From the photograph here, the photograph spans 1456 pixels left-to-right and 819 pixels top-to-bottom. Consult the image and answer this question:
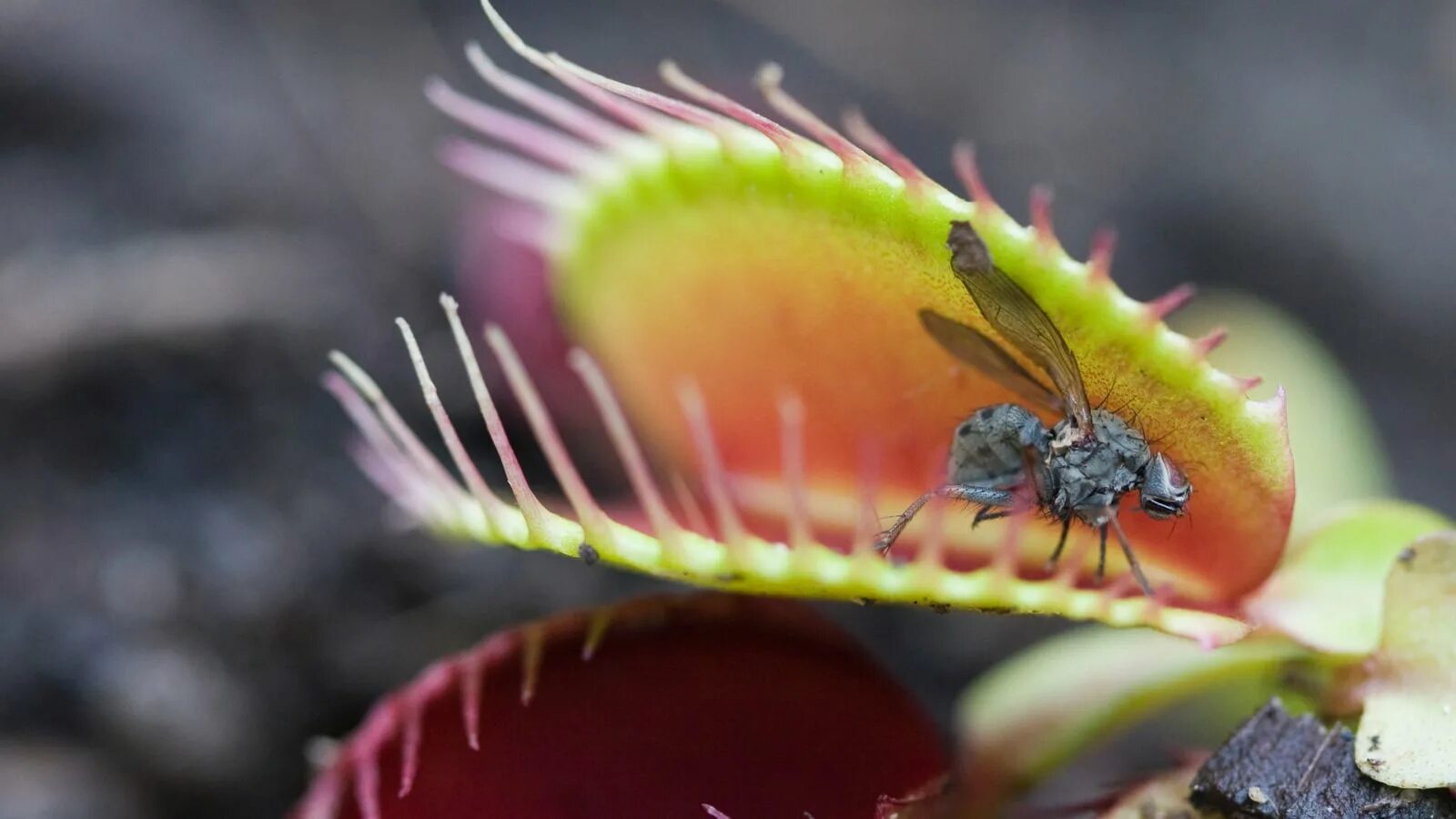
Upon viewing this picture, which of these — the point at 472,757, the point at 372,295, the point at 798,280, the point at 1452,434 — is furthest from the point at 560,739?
the point at 1452,434

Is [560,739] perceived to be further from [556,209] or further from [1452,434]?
[1452,434]

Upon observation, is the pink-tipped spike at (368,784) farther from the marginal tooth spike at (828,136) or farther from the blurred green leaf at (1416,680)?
the blurred green leaf at (1416,680)

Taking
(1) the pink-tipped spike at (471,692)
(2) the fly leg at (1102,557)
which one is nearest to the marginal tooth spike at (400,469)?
(1) the pink-tipped spike at (471,692)

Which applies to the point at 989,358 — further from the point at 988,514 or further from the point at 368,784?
the point at 368,784

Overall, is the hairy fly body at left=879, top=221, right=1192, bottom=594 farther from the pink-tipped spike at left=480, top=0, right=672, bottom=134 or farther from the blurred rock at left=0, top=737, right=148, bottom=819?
the blurred rock at left=0, top=737, right=148, bottom=819

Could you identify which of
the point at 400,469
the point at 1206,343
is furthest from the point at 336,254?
the point at 1206,343

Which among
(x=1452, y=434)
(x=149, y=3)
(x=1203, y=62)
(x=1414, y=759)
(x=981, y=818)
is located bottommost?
(x=981, y=818)

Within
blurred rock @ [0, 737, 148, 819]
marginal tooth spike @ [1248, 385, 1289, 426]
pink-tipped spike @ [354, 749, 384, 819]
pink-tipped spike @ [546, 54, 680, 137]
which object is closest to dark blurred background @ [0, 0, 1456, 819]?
blurred rock @ [0, 737, 148, 819]
